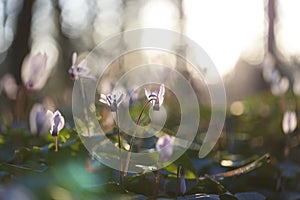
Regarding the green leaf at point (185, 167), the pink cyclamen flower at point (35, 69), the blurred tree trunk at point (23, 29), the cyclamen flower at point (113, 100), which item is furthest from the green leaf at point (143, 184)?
the blurred tree trunk at point (23, 29)

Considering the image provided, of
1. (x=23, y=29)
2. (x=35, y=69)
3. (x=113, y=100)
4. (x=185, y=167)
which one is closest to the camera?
(x=113, y=100)

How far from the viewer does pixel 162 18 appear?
44.3 feet

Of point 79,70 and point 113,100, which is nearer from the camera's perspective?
point 113,100

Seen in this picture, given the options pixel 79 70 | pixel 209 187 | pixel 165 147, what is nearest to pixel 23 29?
pixel 79 70

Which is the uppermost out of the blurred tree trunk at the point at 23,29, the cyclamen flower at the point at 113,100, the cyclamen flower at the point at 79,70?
the cyclamen flower at the point at 79,70

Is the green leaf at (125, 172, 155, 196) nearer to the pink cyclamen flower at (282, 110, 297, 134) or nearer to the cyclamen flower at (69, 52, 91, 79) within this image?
the cyclamen flower at (69, 52, 91, 79)

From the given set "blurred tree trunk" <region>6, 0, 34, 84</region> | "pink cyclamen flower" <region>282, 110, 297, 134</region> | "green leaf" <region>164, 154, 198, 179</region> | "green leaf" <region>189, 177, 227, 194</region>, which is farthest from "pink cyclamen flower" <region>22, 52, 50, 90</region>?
"blurred tree trunk" <region>6, 0, 34, 84</region>

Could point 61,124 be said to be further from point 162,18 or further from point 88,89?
point 162,18

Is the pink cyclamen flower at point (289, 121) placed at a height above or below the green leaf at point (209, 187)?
above

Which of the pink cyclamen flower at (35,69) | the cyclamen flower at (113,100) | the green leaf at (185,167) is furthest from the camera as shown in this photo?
the pink cyclamen flower at (35,69)

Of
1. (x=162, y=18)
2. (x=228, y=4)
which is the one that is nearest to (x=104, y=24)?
(x=162, y=18)

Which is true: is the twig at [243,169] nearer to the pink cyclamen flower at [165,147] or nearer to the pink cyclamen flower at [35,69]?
the pink cyclamen flower at [165,147]

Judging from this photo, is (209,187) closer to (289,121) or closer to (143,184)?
(143,184)

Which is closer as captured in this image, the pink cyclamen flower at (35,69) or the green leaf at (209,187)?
the green leaf at (209,187)
